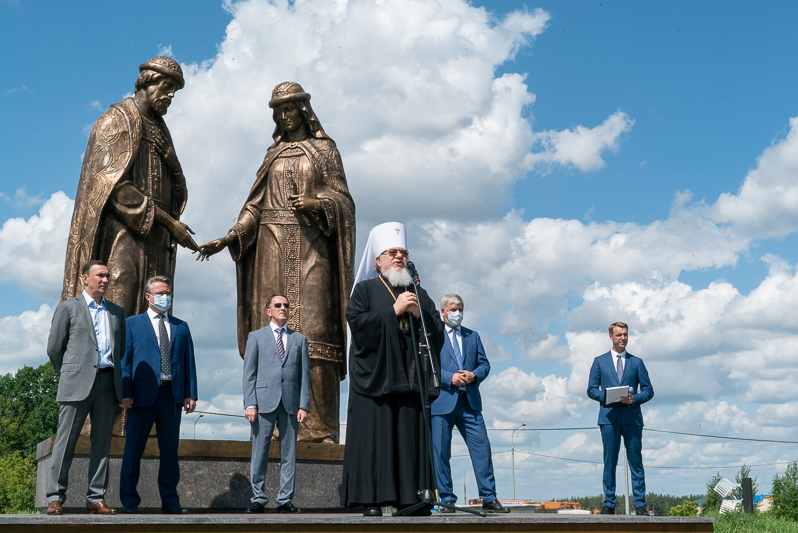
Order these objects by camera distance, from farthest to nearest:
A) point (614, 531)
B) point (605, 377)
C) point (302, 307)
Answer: point (302, 307) → point (605, 377) → point (614, 531)

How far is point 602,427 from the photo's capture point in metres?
8.81

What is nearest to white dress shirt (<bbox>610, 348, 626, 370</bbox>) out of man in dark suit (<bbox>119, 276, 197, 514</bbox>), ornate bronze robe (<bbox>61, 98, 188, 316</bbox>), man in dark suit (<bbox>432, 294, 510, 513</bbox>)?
man in dark suit (<bbox>432, 294, 510, 513</bbox>)

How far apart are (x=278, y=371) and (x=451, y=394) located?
5.65 feet

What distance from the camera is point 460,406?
8336mm

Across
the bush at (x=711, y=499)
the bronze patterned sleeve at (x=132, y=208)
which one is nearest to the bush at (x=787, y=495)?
the bush at (x=711, y=499)

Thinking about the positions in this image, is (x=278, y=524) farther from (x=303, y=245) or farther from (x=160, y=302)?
(x=303, y=245)

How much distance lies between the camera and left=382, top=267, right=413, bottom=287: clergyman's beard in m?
6.77

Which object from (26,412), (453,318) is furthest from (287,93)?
(26,412)

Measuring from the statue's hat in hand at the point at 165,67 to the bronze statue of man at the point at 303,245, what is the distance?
3.88ft

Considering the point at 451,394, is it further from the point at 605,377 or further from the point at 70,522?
the point at 70,522

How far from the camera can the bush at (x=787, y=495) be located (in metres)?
16.0

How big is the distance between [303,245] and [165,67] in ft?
8.01

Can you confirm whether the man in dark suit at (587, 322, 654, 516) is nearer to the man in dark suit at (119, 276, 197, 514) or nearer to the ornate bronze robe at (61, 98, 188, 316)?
the man in dark suit at (119, 276, 197, 514)

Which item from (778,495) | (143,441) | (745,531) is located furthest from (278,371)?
(778,495)
